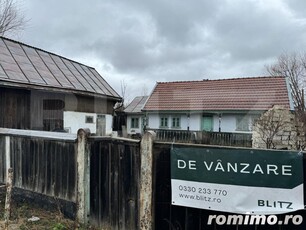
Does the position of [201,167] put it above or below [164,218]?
above

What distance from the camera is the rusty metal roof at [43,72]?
927 centimetres

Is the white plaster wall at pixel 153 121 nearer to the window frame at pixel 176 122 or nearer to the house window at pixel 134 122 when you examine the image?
the window frame at pixel 176 122

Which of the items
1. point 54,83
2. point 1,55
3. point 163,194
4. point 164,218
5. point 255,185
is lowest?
point 164,218

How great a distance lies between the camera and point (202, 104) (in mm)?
23250

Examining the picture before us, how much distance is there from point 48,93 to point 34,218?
6401mm

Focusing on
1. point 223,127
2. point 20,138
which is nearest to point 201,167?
point 20,138

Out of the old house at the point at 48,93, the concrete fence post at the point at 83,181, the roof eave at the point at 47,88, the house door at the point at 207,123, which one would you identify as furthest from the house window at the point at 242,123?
the concrete fence post at the point at 83,181

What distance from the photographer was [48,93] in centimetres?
1073

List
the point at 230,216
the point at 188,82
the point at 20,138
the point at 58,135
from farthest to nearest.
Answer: the point at 188,82 < the point at 20,138 < the point at 58,135 < the point at 230,216

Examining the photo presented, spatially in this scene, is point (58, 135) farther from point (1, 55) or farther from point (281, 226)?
point (1, 55)

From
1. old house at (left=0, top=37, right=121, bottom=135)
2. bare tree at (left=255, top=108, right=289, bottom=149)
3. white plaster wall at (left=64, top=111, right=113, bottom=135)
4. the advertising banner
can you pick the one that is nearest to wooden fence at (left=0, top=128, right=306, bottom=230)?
the advertising banner

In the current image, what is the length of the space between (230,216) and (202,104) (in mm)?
19938

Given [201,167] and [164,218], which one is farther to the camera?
[164,218]

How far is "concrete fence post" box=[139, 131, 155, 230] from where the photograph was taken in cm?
404
